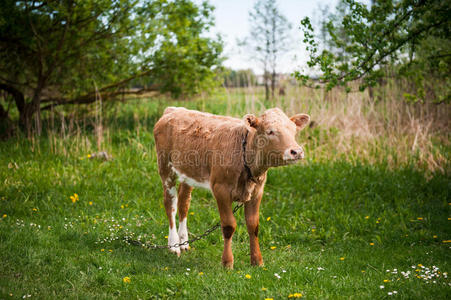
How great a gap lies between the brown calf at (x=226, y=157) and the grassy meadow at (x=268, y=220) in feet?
2.10

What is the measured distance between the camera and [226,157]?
16.0 ft

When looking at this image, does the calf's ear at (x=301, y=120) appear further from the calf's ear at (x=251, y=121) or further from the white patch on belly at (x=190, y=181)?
the white patch on belly at (x=190, y=181)

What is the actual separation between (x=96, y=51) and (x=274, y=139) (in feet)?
29.2

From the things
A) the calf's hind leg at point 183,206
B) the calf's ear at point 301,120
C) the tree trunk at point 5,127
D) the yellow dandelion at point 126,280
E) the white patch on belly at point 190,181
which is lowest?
the yellow dandelion at point 126,280

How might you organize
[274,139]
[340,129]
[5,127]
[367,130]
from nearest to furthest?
[274,139] < [367,130] < [340,129] < [5,127]

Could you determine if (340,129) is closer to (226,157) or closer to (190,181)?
(190,181)

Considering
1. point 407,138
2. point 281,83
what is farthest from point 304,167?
point 281,83

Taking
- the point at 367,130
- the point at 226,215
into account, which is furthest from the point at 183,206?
the point at 367,130

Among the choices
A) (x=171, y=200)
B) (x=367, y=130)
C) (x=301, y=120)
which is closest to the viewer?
(x=301, y=120)

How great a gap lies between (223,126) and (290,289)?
2.19 m

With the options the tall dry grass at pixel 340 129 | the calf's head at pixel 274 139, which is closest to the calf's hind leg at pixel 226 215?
the calf's head at pixel 274 139

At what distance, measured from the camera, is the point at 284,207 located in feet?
25.1

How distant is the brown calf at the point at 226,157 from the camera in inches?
174

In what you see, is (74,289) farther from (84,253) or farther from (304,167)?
(304,167)
